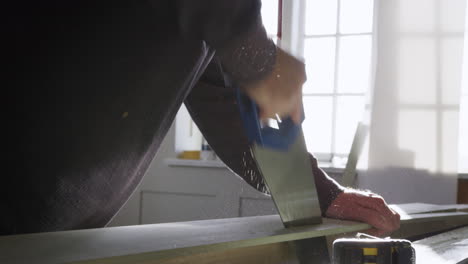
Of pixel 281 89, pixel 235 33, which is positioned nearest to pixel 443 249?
pixel 281 89

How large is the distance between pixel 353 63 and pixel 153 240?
2276 millimetres

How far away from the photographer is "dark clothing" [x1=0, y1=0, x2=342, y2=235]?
1000mm

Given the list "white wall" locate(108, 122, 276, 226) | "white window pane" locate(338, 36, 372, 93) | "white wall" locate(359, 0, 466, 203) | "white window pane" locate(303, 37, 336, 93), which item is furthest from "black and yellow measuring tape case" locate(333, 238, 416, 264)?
"white window pane" locate(303, 37, 336, 93)

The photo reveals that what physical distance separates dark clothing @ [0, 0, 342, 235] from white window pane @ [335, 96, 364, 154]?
192 cm

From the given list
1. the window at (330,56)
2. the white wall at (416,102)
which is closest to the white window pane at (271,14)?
the window at (330,56)

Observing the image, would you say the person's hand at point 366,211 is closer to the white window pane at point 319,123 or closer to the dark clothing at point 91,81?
the dark clothing at point 91,81

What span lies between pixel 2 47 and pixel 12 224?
0.32 meters

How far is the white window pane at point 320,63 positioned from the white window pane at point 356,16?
0.10m

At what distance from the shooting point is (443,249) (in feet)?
3.87

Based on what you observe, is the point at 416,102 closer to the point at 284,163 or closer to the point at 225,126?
the point at 225,126

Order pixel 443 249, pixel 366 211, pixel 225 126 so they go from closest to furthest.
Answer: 1. pixel 443 249
2. pixel 366 211
3. pixel 225 126

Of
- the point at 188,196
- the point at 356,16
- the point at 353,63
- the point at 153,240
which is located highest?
the point at 356,16

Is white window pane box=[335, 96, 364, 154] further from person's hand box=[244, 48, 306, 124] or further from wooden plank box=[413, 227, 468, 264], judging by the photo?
person's hand box=[244, 48, 306, 124]

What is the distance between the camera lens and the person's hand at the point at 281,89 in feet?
3.30
